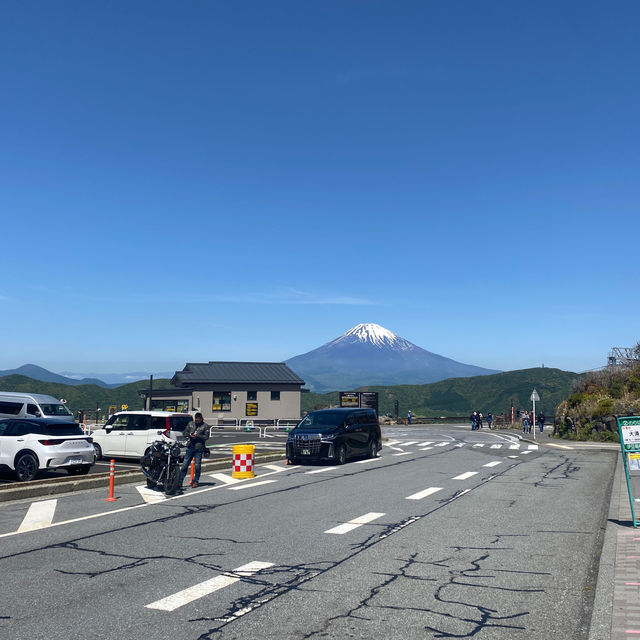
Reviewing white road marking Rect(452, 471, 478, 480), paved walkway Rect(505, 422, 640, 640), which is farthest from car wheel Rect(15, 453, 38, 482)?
paved walkway Rect(505, 422, 640, 640)

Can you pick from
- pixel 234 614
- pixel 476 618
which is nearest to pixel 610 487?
pixel 476 618

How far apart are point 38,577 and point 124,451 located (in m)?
14.8

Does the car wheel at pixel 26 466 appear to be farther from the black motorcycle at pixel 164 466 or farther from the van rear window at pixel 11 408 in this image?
the van rear window at pixel 11 408

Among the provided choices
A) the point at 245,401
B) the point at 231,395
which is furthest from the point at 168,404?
the point at 245,401

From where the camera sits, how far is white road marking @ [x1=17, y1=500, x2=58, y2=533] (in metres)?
10.9

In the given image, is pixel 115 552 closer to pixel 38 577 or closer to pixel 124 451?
pixel 38 577

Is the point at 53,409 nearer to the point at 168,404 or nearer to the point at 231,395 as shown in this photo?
the point at 168,404

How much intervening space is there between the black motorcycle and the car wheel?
333 centimetres

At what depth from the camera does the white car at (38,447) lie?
1656 cm

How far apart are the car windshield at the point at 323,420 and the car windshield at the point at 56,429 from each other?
8.38 meters

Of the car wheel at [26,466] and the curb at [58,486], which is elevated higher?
the car wheel at [26,466]

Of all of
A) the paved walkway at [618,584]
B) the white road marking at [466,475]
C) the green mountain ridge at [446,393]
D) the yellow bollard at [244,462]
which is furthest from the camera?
the green mountain ridge at [446,393]

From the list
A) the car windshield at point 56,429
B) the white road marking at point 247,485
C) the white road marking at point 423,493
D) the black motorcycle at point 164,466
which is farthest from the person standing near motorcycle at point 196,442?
the white road marking at point 423,493

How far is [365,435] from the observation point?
24938 mm
